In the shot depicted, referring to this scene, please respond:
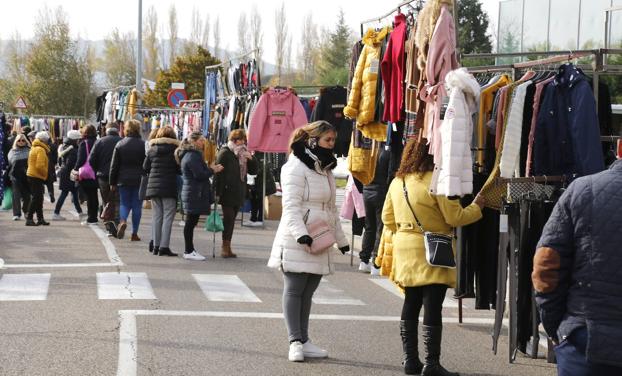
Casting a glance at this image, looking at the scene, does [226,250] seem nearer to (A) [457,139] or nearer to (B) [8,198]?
(A) [457,139]

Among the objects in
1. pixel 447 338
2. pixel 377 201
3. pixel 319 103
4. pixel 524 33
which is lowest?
pixel 447 338

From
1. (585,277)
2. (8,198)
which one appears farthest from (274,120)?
(585,277)

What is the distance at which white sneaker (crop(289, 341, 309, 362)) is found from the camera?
7773 millimetres

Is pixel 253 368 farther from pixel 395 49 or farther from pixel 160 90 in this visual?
pixel 160 90

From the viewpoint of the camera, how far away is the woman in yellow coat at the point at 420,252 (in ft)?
23.4

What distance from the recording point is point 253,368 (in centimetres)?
752

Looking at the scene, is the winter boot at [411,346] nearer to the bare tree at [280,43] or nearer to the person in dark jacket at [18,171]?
the person in dark jacket at [18,171]

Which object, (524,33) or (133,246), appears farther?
(524,33)

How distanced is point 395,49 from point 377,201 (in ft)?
9.86

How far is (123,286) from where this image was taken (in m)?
11.3

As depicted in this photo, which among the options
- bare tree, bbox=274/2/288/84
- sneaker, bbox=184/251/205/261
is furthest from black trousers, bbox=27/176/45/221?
Result: bare tree, bbox=274/2/288/84

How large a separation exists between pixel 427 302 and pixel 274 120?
10.5 meters

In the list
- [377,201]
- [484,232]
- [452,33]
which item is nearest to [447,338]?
[484,232]

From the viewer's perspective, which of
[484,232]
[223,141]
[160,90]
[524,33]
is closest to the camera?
[484,232]
